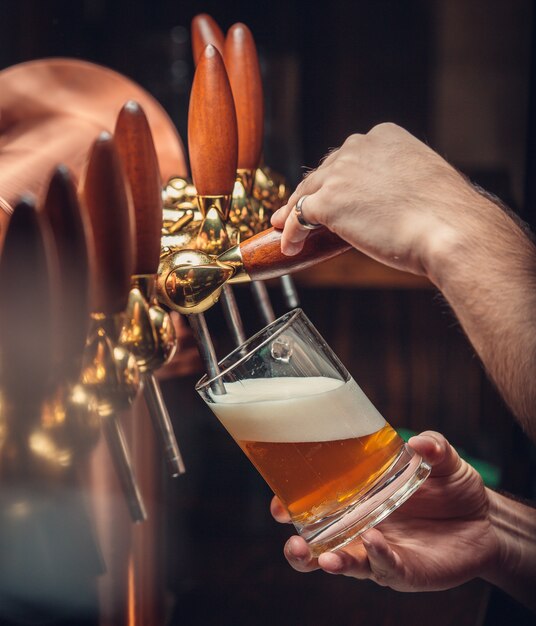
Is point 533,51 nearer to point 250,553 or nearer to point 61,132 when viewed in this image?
point 250,553

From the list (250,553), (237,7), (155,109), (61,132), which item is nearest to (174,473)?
(61,132)

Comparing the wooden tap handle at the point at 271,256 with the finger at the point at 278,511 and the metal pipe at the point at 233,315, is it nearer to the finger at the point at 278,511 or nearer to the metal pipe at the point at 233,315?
the metal pipe at the point at 233,315

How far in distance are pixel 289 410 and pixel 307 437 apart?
26 mm

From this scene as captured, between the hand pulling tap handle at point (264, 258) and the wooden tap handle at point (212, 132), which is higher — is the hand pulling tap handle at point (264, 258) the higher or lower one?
the lower one

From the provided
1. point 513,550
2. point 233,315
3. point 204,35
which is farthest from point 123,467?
point 513,550

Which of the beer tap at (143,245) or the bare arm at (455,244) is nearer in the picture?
the beer tap at (143,245)

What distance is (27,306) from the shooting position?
0.47 m

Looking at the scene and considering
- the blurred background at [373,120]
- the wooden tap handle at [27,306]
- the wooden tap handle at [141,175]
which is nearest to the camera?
the wooden tap handle at [27,306]

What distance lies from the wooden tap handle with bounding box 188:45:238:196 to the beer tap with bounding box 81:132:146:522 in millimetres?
169

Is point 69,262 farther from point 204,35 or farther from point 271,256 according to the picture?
point 204,35

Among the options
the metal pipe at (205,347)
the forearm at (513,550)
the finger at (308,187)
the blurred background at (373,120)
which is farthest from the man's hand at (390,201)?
the blurred background at (373,120)

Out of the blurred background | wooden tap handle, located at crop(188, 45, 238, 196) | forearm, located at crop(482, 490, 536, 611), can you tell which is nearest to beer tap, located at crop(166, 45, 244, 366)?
wooden tap handle, located at crop(188, 45, 238, 196)

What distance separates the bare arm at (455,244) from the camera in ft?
2.40

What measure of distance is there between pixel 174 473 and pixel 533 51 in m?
1.42
